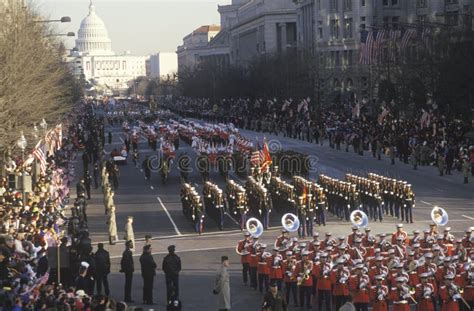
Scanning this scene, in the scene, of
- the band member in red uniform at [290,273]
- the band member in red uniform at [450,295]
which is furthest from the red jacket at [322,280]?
the band member in red uniform at [450,295]

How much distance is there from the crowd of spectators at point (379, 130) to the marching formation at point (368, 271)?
2239cm

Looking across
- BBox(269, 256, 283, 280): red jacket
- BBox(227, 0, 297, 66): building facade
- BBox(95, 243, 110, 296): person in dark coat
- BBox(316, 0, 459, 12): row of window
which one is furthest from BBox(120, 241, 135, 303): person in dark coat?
BBox(227, 0, 297, 66): building facade

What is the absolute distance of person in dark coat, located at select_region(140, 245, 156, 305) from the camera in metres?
23.0

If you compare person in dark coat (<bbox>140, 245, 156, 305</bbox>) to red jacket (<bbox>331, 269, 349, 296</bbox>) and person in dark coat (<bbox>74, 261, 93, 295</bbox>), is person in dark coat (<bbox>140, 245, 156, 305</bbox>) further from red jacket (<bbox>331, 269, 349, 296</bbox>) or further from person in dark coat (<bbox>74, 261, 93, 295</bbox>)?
red jacket (<bbox>331, 269, 349, 296</bbox>)

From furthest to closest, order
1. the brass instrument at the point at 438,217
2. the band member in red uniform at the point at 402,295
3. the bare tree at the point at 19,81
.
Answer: the bare tree at the point at 19,81 → the brass instrument at the point at 438,217 → the band member in red uniform at the point at 402,295

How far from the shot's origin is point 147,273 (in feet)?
75.8

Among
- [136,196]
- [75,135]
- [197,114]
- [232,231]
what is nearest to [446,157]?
[136,196]

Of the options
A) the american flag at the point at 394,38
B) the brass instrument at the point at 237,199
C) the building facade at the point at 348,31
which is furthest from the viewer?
the building facade at the point at 348,31

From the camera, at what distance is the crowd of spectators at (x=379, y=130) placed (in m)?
50.7

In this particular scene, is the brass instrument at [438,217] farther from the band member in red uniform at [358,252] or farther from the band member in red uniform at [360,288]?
the band member in red uniform at [360,288]

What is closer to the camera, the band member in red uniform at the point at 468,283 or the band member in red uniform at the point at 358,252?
the band member in red uniform at the point at 468,283

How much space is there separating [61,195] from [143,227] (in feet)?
14.5

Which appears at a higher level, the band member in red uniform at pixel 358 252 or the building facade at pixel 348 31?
the building facade at pixel 348 31

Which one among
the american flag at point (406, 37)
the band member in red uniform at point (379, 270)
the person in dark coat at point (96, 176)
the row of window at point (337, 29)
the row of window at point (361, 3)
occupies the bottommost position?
the person in dark coat at point (96, 176)
